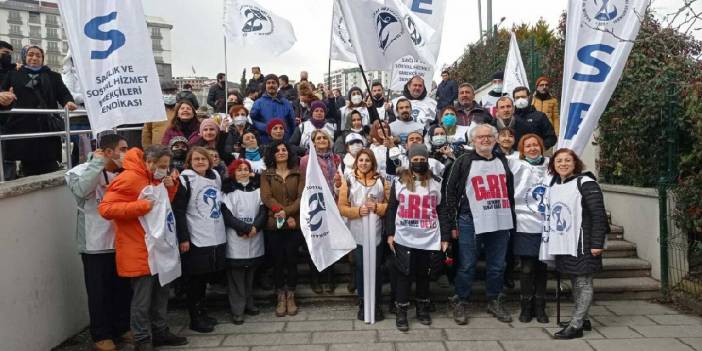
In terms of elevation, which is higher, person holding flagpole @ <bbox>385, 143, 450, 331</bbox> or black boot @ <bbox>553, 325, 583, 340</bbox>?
person holding flagpole @ <bbox>385, 143, 450, 331</bbox>

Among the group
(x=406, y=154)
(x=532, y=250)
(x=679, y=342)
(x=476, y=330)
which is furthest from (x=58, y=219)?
(x=679, y=342)

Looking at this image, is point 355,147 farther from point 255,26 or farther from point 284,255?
point 255,26

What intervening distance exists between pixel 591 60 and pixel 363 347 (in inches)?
145

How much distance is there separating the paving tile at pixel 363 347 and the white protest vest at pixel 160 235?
169 cm

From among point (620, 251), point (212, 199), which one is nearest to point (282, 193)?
point (212, 199)

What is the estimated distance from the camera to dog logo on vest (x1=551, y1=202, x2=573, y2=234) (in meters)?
5.36

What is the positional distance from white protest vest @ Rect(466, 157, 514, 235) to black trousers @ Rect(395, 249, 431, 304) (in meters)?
0.63

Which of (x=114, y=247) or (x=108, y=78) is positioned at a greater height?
(x=108, y=78)

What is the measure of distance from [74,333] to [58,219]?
1196 mm

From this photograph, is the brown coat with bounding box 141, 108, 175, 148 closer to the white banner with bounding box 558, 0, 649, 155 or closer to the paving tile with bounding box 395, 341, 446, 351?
the paving tile with bounding box 395, 341, 446, 351

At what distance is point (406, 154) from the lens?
6.37 m

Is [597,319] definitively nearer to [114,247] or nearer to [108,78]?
[114,247]

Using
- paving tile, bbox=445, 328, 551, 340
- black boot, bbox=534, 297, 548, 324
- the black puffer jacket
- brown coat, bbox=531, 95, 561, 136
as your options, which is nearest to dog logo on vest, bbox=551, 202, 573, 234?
the black puffer jacket

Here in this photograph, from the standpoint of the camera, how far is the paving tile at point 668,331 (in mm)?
5371
